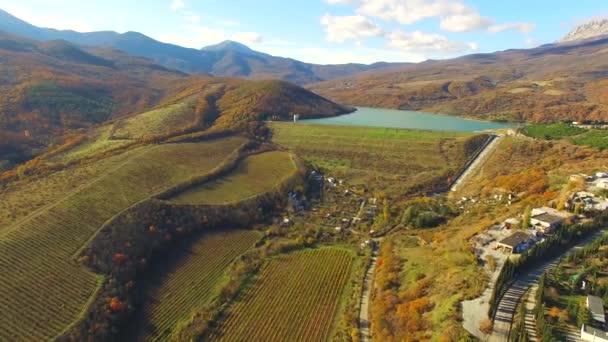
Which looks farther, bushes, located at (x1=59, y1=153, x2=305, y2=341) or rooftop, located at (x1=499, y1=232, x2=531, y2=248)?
rooftop, located at (x1=499, y1=232, x2=531, y2=248)

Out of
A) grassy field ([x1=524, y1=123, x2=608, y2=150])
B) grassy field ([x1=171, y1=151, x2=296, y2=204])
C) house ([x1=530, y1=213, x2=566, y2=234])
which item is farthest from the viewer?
grassy field ([x1=524, y1=123, x2=608, y2=150])

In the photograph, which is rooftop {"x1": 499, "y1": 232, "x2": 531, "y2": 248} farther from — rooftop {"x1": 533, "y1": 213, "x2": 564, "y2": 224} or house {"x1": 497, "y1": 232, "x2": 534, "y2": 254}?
rooftop {"x1": 533, "y1": 213, "x2": 564, "y2": 224}

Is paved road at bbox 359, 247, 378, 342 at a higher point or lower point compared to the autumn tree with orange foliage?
lower

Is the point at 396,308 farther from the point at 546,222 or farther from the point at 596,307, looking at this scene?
the point at 546,222

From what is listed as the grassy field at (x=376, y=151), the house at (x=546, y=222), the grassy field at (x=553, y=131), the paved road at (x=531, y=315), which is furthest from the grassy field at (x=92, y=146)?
the grassy field at (x=553, y=131)

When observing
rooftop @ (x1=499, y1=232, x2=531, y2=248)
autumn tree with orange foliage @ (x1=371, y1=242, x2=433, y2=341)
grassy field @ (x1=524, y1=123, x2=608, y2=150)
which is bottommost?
autumn tree with orange foliage @ (x1=371, y1=242, x2=433, y2=341)

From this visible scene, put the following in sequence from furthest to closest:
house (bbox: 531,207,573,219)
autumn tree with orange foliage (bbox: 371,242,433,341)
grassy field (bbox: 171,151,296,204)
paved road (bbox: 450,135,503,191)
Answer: paved road (bbox: 450,135,503,191), grassy field (bbox: 171,151,296,204), house (bbox: 531,207,573,219), autumn tree with orange foliage (bbox: 371,242,433,341)

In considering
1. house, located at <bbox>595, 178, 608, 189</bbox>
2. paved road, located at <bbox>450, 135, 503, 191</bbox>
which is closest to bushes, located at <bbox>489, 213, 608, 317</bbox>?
house, located at <bbox>595, 178, 608, 189</bbox>

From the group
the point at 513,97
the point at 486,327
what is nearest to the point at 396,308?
the point at 486,327
